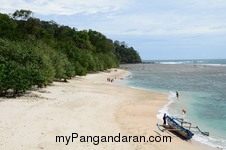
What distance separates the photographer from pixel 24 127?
65.3 ft

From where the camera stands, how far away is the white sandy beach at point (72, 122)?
17719 millimetres

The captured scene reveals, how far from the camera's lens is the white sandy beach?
698 inches

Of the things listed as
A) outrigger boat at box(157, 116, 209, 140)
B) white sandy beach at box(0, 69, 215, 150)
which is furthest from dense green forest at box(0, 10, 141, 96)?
outrigger boat at box(157, 116, 209, 140)

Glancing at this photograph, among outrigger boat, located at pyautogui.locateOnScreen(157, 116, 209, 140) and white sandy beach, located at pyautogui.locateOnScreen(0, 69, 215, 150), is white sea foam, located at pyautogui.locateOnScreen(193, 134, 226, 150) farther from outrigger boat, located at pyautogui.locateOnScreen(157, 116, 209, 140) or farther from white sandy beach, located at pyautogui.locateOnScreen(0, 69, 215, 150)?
white sandy beach, located at pyautogui.locateOnScreen(0, 69, 215, 150)

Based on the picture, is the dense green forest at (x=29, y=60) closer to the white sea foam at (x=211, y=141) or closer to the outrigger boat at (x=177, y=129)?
the outrigger boat at (x=177, y=129)

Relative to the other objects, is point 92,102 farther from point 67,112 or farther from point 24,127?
point 24,127

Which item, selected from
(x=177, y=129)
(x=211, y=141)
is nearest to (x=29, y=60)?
(x=177, y=129)

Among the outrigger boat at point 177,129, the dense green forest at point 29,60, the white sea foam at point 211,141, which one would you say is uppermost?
the dense green forest at point 29,60

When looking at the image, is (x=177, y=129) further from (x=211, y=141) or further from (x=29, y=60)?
(x=29, y=60)

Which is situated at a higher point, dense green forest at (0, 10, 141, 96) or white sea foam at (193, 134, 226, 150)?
dense green forest at (0, 10, 141, 96)

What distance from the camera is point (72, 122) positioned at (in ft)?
74.1

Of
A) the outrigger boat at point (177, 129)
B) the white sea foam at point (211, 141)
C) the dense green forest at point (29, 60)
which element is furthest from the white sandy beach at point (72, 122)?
the dense green forest at point (29, 60)

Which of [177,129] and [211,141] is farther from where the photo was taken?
[177,129]

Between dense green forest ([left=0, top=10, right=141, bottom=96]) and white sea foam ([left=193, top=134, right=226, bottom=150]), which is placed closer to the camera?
white sea foam ([left=193, top=134, right=226, bottom=150])
